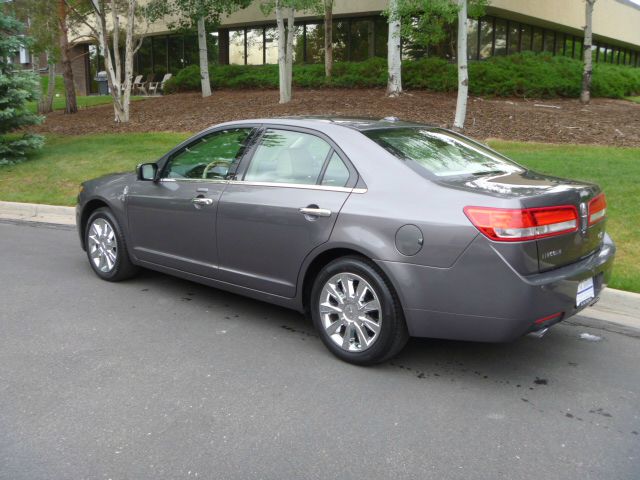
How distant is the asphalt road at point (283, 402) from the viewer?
124 inches

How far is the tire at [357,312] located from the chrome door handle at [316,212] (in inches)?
12.7

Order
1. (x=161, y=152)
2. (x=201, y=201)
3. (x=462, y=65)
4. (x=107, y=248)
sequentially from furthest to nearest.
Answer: (x=462, y=65) < (x=161, y=152) < (x=107, y=248) < (x=201, y=201)

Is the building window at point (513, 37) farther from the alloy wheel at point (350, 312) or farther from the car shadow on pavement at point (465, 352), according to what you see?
the alloy wheel at point (350, 312)

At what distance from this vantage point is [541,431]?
3475 millimetres

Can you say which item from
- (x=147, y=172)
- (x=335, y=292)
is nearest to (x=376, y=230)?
(x=335, y=292)

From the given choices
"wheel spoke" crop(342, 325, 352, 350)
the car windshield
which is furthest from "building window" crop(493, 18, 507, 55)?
"wheel spoke" crop(342, 325, 352, 350)

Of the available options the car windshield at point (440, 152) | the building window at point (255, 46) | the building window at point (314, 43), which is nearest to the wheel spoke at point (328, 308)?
the car windshield at point (440, 152)

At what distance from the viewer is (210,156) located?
538 centimetres

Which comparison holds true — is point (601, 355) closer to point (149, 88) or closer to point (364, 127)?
point (364, 127)

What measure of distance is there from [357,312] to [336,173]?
97cm

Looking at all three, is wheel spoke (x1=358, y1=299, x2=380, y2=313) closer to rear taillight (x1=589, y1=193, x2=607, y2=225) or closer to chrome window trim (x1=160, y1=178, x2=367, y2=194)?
chrome window trim (x1=160, y1=178, x2=367, y2=194)

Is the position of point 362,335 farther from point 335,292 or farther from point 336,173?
point 336,173

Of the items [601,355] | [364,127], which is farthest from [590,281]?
[364,127]

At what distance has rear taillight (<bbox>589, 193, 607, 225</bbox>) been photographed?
4.20m
